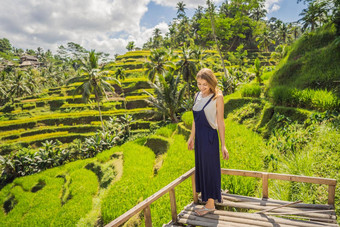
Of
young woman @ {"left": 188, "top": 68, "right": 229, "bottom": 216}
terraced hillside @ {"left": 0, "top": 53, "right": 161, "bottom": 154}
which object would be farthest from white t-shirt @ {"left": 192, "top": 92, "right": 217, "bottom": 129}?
terraced hillside @ {"left": 0, "top": 53, "right": 161, "bottom": 154}

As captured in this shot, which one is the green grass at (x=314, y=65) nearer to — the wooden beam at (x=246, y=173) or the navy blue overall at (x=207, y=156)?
the wooden beam at (x=246, y=173)

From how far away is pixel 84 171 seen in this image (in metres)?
13.1

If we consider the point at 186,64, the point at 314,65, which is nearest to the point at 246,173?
the point at 314,65

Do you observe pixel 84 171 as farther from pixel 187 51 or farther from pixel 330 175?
pixel 187 51

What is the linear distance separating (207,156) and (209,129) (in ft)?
1.14

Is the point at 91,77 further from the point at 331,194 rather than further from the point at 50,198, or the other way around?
the point at 331,194

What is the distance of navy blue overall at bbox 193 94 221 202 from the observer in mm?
2430

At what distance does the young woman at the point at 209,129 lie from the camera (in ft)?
7.84

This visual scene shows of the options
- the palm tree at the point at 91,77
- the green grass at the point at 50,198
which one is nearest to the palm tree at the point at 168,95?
the palm tree at the point at 91,77

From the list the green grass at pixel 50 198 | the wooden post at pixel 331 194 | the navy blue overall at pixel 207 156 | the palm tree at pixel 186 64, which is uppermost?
the palm tree at pixel 186 64

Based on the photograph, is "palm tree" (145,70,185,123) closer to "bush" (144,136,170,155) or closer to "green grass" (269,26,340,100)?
"bush" (144,136,170,155)

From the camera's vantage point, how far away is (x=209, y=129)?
8.00 ft

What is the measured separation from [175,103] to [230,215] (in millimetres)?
14882

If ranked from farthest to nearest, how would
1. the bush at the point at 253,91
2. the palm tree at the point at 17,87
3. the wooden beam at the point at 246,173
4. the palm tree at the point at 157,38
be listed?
the palm tree at the point at 157,38 < the palm tree at the point at 17,87 < the bush at the point at 253,91 < the wooden beam at the point at 246,173
